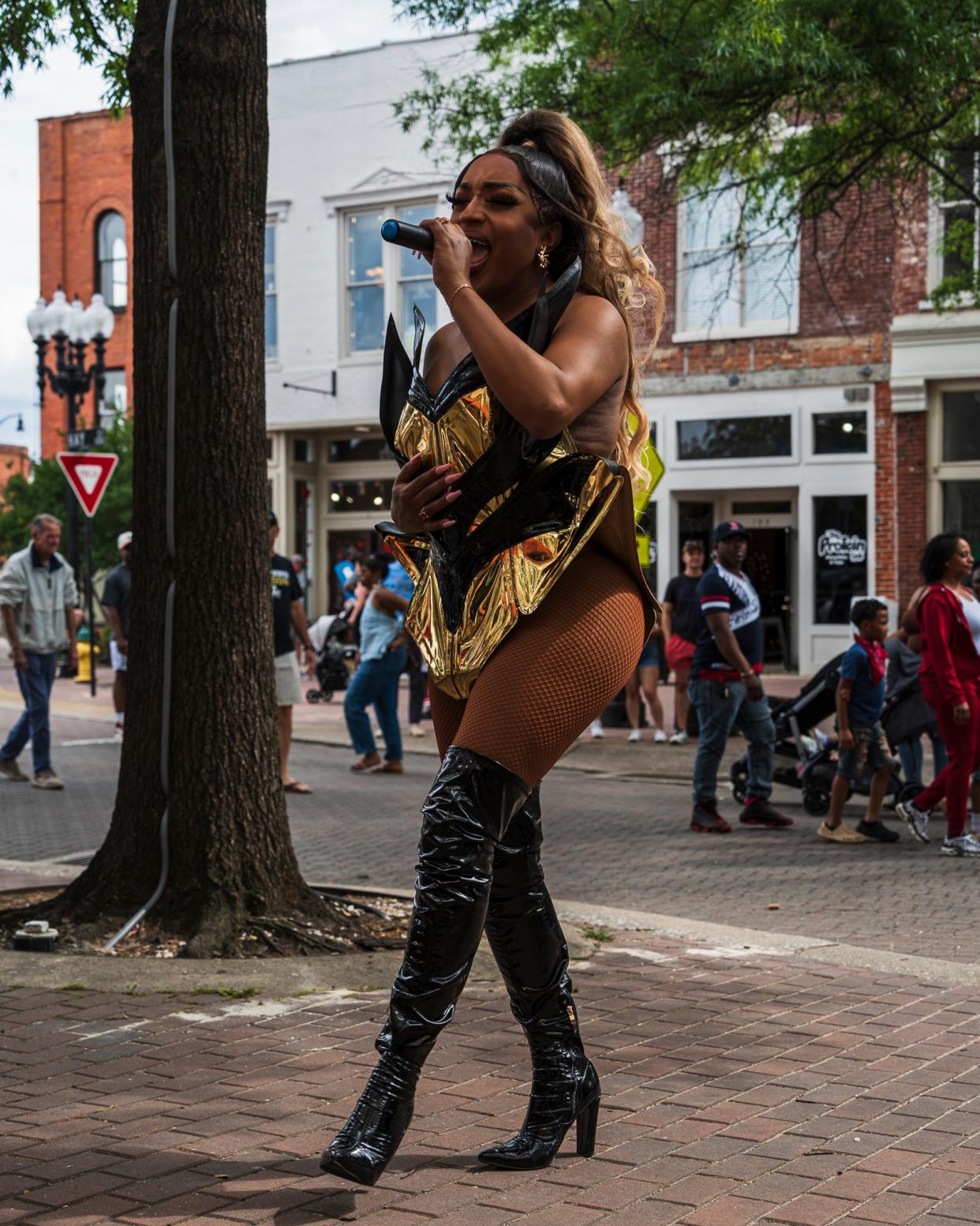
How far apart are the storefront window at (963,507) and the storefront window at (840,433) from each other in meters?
1.37

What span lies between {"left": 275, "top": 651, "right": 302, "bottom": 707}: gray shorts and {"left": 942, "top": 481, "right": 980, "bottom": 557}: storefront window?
12.8 meters

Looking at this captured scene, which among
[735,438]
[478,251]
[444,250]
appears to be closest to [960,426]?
[735,438]

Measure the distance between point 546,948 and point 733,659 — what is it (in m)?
6.45

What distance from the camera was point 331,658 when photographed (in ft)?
68.3

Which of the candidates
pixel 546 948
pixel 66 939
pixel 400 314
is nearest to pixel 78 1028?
pixel 66 939

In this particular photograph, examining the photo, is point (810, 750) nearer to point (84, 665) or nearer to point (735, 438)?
point (735, 438)

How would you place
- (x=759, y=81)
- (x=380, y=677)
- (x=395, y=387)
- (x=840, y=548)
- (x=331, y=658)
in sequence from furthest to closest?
1. (x=840, y=548)
2. (x=331, y=658)
3. (x=380, y=677)
4. (x=759, y=81)
5. (x=395, y=387)

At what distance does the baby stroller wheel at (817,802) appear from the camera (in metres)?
10.8

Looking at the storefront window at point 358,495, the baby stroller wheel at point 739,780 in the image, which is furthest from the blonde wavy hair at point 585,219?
the storefront window at point 358,495

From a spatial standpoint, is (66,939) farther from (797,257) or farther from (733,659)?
(797,257)

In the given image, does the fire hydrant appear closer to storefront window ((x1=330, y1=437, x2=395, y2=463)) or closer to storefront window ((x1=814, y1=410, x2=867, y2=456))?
storefront window ((x1=330, y1=437, x2=395, y2=463))

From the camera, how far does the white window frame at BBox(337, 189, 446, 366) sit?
88.9ft

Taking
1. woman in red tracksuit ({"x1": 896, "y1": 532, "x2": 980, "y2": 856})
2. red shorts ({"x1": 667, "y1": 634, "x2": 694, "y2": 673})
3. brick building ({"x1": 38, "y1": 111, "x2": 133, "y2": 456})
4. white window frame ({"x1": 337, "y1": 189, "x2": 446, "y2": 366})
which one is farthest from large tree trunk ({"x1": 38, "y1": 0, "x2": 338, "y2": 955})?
brick building ({"x1": 38, "y1": 111, "x2": 133, "y2": 456})

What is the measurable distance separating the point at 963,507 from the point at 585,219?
770 inches
